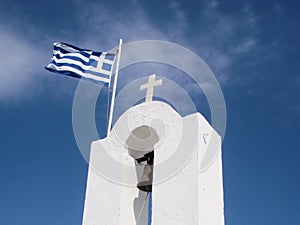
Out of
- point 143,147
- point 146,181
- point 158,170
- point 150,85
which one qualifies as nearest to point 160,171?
point 158,170

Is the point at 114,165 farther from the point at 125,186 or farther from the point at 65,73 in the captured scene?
the point at 65,73

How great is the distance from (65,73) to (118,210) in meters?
4.09

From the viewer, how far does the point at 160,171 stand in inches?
241

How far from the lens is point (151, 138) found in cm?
675

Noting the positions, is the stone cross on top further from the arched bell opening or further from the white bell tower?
the arched bell opening

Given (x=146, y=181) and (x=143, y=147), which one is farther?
(x=143, y=147)

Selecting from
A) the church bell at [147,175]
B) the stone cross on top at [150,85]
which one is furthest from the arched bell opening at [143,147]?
the stone cross on top at [150,85]

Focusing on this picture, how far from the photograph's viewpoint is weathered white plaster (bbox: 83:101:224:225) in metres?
5.70

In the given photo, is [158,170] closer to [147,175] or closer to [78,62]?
[147,175]

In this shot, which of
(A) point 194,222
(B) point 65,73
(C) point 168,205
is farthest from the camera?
(B) point 65,73

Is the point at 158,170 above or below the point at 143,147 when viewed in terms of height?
below

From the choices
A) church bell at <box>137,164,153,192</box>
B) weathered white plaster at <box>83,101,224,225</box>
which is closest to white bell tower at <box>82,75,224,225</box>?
weathered white plaster at <box>83,101,224,225</box>

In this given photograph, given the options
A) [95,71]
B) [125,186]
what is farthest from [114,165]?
[95,71]

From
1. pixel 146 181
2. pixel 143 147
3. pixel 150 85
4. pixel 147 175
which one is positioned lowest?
pixel 146 181
